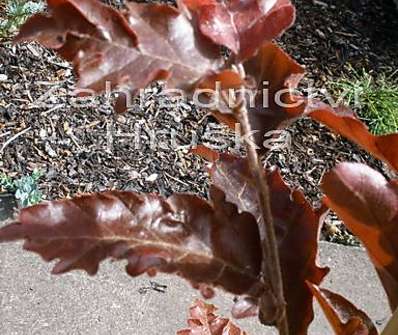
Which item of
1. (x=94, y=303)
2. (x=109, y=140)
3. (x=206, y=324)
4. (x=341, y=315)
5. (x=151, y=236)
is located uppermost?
(x=151, y=236)

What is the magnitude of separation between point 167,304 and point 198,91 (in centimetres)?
198

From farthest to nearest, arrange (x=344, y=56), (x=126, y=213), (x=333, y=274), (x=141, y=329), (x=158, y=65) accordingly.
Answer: (x=344, y=56), (x=333, y=274), (x=141, y=329), (x=126, y=213), (x=158, y=65)

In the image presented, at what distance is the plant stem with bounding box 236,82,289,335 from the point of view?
63cm

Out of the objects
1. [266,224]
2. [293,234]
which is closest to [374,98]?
[293,234]

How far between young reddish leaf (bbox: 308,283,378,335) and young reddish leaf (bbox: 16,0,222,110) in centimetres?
28

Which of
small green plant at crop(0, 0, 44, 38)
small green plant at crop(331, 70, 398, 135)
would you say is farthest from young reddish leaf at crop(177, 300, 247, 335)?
small green plant at crop(0, 0, 44, 38)

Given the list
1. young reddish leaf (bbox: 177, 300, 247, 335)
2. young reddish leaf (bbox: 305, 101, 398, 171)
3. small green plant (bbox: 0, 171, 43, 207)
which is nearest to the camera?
young reddish leaf (bbox: 305, 101, 398, 171)

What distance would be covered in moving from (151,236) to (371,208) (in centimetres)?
21

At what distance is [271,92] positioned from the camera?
2.46 ft

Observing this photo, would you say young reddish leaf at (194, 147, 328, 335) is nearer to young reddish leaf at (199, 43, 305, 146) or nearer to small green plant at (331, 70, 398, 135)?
young reddish leaf at (199, 43, 305, 146)

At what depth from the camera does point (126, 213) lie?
27.7 inches

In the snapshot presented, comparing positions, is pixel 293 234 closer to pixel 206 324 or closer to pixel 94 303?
pixel 206 324

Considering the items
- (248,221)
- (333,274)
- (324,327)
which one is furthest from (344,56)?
(248,221)

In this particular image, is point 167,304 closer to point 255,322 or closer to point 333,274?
point 255,322
